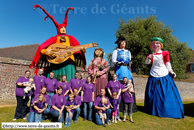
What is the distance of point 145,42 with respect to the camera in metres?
16.3

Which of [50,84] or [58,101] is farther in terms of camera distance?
[50,84]

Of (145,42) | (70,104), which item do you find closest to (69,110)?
(70,104)

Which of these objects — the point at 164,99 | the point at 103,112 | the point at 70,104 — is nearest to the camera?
the point at 103,112

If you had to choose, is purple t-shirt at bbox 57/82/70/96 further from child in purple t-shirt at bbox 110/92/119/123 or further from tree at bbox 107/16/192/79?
tree at bbox 107/16/192/79

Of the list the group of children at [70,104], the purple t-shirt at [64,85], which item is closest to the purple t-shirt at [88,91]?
the group of children at [70,104]

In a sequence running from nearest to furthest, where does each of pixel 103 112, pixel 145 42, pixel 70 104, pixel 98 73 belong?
1. pixel 103 112
2. pixel 70 104
3. pixel 98 73
4. pixel 145 42

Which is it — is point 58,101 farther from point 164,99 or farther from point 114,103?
point 164,99

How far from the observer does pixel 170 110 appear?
14.4 feet

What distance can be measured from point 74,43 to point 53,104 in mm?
2313

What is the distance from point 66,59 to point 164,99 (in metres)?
3.54

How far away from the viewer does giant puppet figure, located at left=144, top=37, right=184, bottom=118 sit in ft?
14.5

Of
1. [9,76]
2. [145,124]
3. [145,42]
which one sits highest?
[145,42]

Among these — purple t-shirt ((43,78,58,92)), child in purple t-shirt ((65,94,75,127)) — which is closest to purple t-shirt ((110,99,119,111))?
child in purple t-shirt ((65,94,75,127))

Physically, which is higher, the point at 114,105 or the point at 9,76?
the point at 9,76
